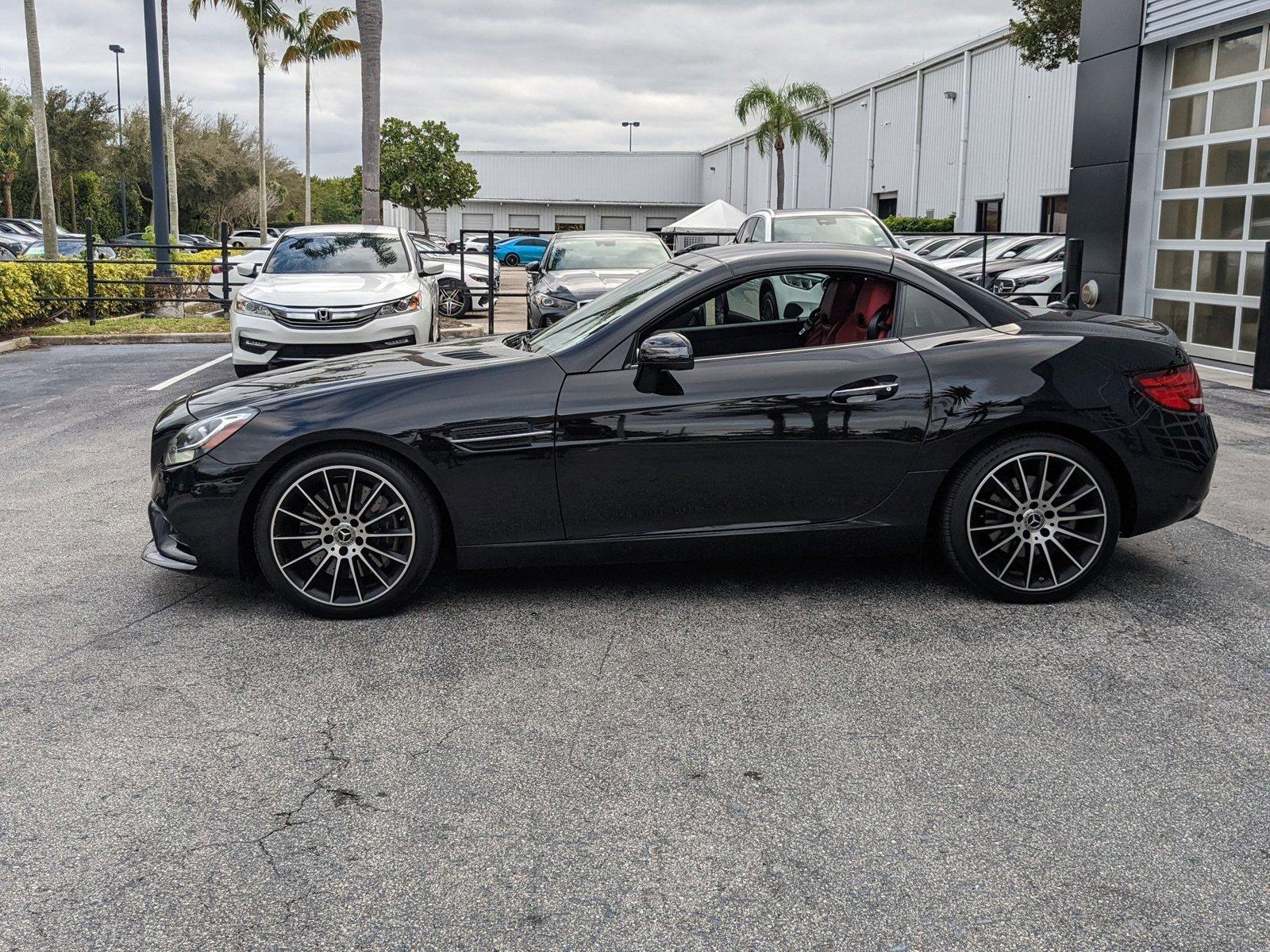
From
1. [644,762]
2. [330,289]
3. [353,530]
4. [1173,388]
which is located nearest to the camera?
[644,762]

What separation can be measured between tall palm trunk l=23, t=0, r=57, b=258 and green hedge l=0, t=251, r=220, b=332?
1.63 meters

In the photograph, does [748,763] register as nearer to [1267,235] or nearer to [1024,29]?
[1267,235]

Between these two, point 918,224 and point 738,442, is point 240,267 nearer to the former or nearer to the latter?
point 918,224

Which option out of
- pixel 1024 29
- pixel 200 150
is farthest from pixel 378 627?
pixel 200 150

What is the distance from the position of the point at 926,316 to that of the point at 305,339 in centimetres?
729

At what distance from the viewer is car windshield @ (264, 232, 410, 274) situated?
11945mm

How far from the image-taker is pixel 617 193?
7075 cm

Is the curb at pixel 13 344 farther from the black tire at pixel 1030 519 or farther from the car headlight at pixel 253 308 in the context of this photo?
the black tire at pixel 1030 519

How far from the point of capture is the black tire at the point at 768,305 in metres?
5.33

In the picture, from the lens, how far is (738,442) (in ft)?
15.3

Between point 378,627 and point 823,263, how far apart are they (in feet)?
7.78

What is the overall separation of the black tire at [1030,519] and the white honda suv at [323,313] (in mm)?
6520

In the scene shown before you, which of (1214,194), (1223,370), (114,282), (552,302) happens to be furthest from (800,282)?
(114,282)

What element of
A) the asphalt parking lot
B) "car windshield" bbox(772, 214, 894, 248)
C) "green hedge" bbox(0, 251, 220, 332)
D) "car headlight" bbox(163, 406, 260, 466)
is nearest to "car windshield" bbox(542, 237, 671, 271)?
"car windshield" bbox(772, 214, 894, 248)
